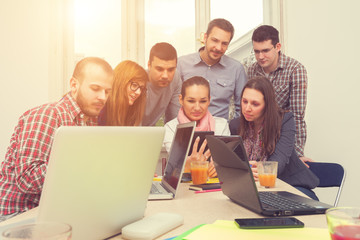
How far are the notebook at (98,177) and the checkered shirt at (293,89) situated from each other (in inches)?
82.4

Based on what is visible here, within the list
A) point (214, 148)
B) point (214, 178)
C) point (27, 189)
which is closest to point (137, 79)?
point (214, 178)

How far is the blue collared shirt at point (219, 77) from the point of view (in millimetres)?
2672

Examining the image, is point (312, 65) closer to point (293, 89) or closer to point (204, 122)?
point (293, 89)

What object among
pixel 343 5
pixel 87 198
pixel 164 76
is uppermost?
pixel 343 5

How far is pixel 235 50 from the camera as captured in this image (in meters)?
2.96

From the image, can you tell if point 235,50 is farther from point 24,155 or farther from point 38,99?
point 24,155

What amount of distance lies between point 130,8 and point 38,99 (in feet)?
3.83

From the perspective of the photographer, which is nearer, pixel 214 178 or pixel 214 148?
pixel 214 148

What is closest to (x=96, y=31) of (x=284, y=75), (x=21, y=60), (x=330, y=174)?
(x=21, y=60)

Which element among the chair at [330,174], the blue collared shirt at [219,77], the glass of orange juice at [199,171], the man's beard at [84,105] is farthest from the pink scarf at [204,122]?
the glass of orange juice at [199,171]

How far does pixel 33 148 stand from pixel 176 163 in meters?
0.62

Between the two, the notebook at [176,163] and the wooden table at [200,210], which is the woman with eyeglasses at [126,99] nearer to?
the notebook at [176,163]

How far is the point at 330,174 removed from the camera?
215cm

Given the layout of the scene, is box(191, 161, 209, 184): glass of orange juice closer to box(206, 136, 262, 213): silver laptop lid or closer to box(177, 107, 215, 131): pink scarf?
box(206, 136, 262, 213): silver laptop lid
